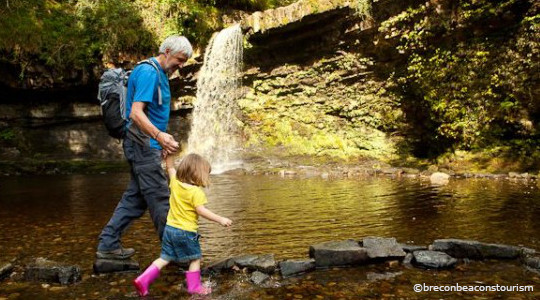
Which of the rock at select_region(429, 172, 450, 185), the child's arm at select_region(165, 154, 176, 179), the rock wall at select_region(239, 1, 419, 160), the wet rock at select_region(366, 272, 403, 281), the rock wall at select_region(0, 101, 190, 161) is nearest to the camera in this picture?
the wet rock at select_region(366, 272, 403, 281)

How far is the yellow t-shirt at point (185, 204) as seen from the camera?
3.02 meters

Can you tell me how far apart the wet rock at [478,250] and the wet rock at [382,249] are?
413 millimetres

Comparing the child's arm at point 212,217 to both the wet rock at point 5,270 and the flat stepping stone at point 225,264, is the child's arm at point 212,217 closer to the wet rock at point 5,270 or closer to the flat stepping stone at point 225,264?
the flat stepping stone at point 225,264

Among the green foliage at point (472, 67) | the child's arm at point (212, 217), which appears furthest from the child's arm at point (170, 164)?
the green foliage at point (472, 67)

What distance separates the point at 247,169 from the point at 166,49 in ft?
35.7

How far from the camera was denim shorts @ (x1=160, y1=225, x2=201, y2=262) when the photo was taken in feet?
9.91

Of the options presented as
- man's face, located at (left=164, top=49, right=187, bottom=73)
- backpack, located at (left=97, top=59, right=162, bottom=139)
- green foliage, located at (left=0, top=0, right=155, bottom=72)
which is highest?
green foliage, located at (left=0, top=0, right=155, bottom=72)

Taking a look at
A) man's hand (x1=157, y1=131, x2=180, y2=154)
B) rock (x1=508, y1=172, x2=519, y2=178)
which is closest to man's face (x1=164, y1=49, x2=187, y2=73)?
man's hand (x1=157, y1=131, x2=180, y2=154)

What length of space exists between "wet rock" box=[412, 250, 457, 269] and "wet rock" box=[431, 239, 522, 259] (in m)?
0.18

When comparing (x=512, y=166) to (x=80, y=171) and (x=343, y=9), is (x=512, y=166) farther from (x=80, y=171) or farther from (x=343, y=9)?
(x=80, y=171)

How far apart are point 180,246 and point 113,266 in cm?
74

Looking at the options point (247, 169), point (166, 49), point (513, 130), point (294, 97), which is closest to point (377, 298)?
point (166, 49)

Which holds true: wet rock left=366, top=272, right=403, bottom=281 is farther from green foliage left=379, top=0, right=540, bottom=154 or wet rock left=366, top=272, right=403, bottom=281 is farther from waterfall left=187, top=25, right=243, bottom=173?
waterfall left=187, top=25, right=243, bottom=173

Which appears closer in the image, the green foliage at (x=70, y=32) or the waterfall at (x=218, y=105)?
the green foliage at (x=70, y=32)
